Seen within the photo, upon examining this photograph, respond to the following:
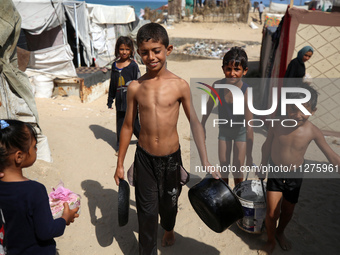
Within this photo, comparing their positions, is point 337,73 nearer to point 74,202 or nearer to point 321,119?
point 321,119

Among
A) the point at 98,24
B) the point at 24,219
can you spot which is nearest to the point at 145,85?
the point at 24,219

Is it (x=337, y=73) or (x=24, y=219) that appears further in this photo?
(x=337, y=73)

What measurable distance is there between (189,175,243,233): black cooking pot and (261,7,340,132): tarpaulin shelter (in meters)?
3.95

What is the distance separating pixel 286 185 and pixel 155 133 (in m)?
1.27

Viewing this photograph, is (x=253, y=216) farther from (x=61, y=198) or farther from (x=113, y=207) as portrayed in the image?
(x=61, y=198)

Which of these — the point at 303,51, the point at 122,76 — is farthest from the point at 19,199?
the point at 303,51

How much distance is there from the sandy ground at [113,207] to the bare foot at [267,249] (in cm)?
8

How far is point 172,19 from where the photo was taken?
94.3ft

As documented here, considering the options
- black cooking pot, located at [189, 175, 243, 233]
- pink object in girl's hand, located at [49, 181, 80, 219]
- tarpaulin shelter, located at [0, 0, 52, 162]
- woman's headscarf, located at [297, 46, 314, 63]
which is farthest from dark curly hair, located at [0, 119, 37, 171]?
woman's headscarf, located at [297, 46, 314, 63]

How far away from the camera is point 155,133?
8.16ft

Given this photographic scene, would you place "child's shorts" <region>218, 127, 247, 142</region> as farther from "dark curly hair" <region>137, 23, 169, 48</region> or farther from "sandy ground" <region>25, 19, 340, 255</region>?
"dark curly hair" <region>137, 23, 169, 48</region>

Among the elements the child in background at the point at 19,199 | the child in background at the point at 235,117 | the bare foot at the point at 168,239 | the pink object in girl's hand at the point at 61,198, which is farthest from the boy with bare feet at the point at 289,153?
the child in background at the point at 19,199

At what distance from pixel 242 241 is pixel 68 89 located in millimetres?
6590

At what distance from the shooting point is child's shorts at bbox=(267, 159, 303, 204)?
8.78ft
